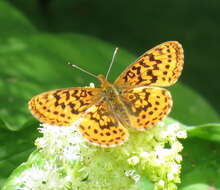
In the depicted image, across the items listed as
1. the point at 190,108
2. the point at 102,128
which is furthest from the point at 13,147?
the point at 190,108

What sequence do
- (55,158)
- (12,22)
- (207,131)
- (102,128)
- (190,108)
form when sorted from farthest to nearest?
1. (12,22)
2. (190,108)
3. (207,131)
4. (55,158)
5. (102,128)

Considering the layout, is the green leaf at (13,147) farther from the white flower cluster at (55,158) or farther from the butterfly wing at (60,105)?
the butterfly wing at (60,105)

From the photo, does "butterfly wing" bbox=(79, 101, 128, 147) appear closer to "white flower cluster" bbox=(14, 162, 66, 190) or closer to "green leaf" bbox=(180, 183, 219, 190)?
"white flower cluster" bbox=(14, 162, 66, 190)

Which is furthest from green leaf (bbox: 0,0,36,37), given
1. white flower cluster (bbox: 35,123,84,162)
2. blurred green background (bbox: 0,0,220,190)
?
white flower cluster (bbox: 35,123,84,162)

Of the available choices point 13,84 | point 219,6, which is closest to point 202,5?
point 219,6

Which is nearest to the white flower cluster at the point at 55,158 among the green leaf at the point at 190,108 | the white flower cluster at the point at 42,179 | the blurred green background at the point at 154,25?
the white flower cluster at the point at 42,179

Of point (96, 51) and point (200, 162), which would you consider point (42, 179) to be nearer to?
point (200, 162)

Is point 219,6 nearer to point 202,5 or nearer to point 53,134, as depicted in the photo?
point 202,5
